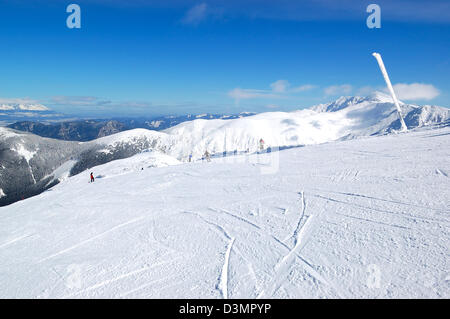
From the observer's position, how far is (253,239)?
9523 mm

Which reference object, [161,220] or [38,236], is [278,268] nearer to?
[161,220]

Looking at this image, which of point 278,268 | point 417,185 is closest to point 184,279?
point 278,268

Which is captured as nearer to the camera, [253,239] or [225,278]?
[225,278]

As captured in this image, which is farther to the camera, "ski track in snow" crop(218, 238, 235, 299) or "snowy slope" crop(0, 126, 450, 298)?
"snowy slope" crop(0, 126, 450, 298)

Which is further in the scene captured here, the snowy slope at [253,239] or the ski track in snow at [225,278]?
the snowy slope at [253,239]

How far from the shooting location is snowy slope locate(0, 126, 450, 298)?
6875 mm

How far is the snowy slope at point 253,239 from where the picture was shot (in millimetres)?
6875

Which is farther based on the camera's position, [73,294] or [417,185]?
[417,185]

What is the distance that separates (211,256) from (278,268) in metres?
2.33

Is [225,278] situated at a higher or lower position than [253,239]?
lower
